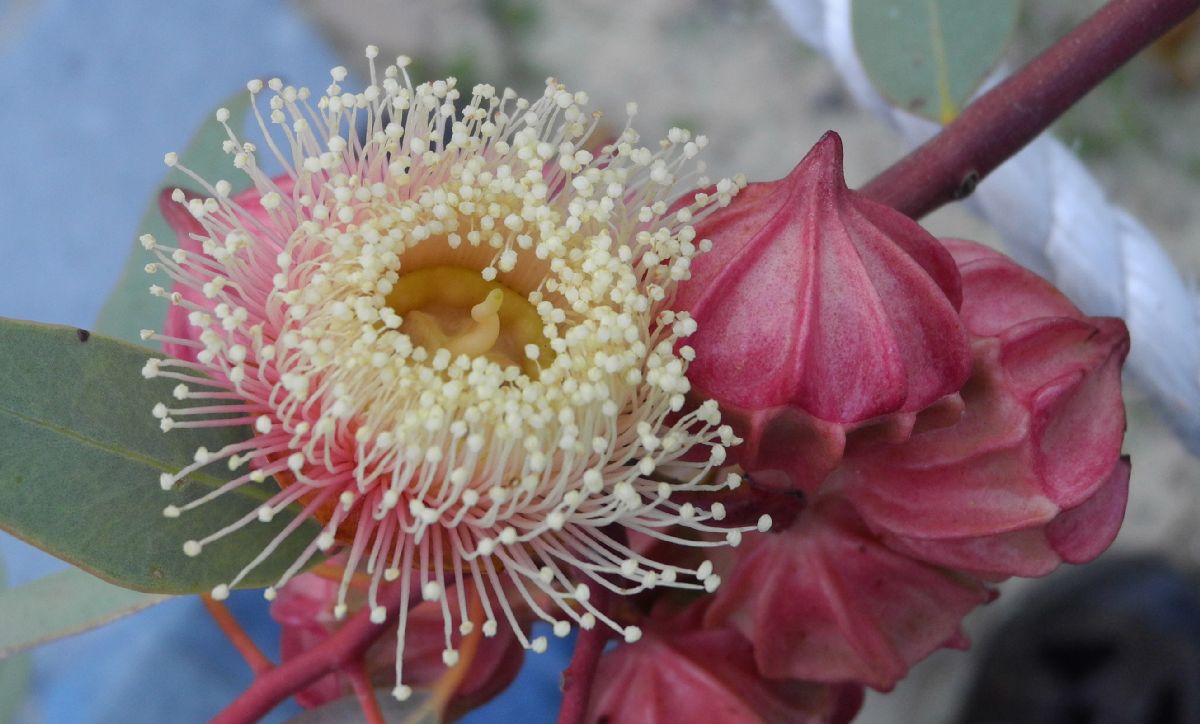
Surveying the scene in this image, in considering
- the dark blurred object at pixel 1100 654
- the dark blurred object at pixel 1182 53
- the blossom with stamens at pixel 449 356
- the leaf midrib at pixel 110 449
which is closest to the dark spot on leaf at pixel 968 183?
the blossom with stamens at pixel 449 356

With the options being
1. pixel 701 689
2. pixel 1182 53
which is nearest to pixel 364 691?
pixel 701 689

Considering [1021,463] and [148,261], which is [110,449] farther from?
[1021,463]

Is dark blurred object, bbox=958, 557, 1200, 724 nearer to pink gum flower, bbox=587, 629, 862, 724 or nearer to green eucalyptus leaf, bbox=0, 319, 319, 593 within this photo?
pink gum flower, bbox=587, 629, 862, 724

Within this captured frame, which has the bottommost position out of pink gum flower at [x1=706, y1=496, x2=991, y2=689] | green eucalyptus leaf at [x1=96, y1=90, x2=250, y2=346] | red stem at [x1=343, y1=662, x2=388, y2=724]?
pink gum flower at [x1=706, y1=496, x2=991, y2=689]

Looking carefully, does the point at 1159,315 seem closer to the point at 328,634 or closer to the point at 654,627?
the point at 654,627

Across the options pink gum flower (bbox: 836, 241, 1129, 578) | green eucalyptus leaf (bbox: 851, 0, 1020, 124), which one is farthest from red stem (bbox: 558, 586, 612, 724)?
green eucalyptus leaf (bbox: 851, 0, 1020, 124)

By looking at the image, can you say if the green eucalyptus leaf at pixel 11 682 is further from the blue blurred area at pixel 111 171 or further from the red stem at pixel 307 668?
the red stem at pixel 307 668
